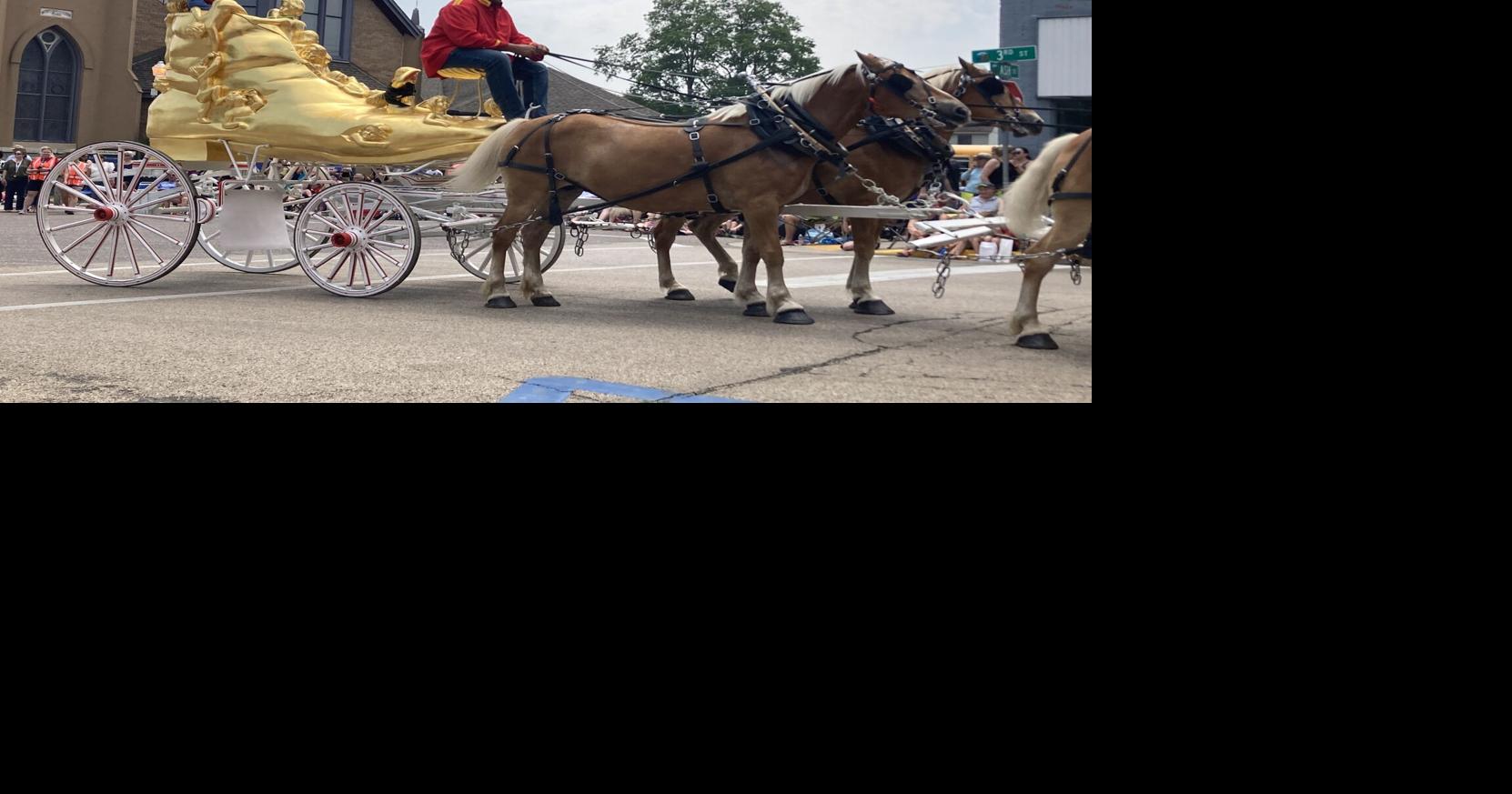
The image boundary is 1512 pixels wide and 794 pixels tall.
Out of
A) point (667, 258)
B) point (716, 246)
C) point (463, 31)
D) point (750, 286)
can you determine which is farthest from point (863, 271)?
point (463, 31)

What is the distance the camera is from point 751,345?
466 cm

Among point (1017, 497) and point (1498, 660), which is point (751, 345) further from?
point (1498, 660)

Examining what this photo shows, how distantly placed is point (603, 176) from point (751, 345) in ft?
4.84

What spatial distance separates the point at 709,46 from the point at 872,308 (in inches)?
78.5

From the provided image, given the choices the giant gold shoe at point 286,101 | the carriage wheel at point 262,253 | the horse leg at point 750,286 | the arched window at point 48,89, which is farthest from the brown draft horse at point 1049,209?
the carriage wheel at point 262,253

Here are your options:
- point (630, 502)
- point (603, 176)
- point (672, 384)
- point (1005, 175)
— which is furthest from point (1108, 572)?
point (603, 176)

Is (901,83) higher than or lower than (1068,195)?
higher

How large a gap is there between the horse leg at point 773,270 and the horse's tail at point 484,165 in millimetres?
1246

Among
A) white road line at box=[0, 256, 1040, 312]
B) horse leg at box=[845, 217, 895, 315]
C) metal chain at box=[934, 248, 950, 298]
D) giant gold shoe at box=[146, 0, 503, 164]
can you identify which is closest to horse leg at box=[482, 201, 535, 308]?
giant gold shoe at box=[146, 0, 503, 164]

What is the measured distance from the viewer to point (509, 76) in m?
5.72

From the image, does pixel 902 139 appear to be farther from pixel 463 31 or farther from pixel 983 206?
pixel 463 31

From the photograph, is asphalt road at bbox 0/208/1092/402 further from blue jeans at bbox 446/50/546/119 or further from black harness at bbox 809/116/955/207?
blue jeans at bbox 446/50/546/119

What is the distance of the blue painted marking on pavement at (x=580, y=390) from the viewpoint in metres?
3.51

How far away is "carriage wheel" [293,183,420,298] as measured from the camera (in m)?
5.55
